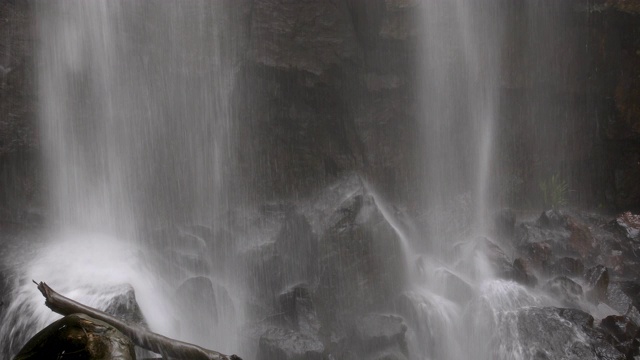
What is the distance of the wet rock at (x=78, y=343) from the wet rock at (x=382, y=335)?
646cm

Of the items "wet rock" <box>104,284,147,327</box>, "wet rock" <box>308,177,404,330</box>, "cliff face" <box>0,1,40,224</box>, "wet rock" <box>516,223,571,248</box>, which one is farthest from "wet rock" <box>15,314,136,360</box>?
"wet rock" <box>516,223,571,248</box>

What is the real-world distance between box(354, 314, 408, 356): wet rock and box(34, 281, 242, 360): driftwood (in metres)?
5.58

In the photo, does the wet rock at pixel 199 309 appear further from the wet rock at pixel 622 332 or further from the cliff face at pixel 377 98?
the wet rock at pixel 622 332

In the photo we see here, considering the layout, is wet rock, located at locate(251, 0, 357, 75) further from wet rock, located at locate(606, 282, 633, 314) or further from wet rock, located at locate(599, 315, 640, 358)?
wet rock, located at locate(606, 282, 633, 314)

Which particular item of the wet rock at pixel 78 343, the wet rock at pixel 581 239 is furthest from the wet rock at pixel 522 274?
the wet rock at pixel 78 343

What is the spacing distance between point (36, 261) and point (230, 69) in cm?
652

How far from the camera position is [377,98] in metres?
13.2

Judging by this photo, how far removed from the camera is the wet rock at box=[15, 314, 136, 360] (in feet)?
12.7

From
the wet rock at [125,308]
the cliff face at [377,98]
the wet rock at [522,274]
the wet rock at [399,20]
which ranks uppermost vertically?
the wet rock at [399,20]

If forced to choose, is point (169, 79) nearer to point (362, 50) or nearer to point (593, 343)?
point (362, 50)

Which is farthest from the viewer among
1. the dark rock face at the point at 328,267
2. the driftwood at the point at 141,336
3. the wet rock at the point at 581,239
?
the wet rock at the point at 581,239

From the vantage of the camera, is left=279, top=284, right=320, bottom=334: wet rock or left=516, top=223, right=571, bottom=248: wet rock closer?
left=279, top=284, right=320, bottom=334: wet rock

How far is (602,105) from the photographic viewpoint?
47.3 feet

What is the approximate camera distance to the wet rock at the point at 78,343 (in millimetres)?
3858
